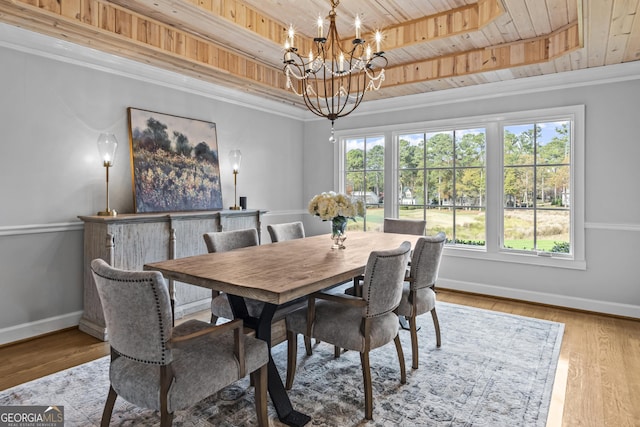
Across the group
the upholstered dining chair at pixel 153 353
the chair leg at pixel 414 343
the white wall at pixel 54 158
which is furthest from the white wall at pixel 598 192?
the white wall at pixel 54 158

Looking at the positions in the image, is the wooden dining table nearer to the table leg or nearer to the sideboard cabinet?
the table leg

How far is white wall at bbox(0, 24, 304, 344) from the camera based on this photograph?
299cm

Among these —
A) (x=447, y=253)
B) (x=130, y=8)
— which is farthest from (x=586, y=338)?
(x=130, y=8)

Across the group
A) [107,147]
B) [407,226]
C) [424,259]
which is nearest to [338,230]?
[424,259]

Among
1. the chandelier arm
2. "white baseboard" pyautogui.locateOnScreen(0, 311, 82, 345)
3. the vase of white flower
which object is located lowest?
"white baseboard" pyautogui.locateOnScreen(0, 311, 82, 345)

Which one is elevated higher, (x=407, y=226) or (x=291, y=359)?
(x=407, y=226)

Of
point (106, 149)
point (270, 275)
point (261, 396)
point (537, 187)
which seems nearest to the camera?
point (261, 396)

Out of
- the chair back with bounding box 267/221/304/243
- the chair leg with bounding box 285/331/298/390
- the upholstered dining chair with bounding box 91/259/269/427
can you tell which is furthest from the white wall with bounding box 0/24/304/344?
the chair leg with bounding box 285/331/298/390

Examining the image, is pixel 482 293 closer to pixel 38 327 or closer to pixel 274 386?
pixel 274 386

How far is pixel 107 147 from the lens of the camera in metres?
3.37

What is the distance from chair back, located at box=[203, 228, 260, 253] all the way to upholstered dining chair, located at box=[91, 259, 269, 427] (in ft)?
3.95

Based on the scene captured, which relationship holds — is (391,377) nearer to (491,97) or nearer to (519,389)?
(519,389)
